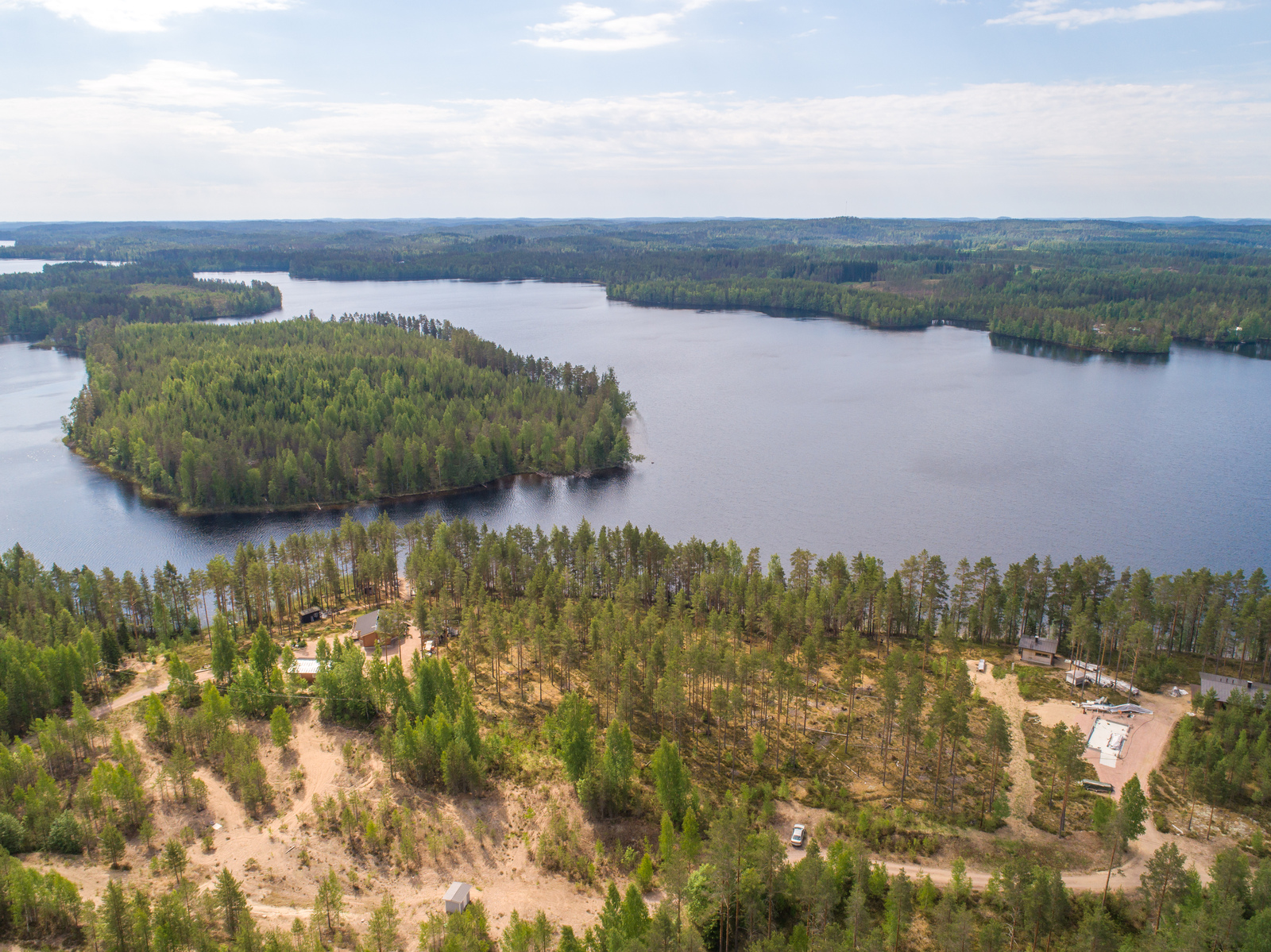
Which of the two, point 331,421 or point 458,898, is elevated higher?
point 331,421

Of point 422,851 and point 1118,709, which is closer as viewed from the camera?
point 422,851

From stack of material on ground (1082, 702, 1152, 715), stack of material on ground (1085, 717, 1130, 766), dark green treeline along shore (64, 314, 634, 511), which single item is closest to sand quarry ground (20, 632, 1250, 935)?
stack of material on ground (1085, 717, 1130, 766)

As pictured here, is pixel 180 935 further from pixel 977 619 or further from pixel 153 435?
pixel 153 435

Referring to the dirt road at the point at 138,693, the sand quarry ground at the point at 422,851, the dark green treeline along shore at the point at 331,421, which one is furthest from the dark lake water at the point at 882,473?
the sand quarry ground at the point at 422,851

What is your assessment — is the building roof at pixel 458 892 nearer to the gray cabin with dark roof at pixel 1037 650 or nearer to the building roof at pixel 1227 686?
the gray cabin with dark roof at pixel 1037 650

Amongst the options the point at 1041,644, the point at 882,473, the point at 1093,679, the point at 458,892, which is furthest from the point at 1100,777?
the point at 882,473

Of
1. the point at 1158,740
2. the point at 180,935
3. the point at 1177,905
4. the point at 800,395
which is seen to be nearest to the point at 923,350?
the point at 800,395

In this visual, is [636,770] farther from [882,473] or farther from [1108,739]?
[882,473]
